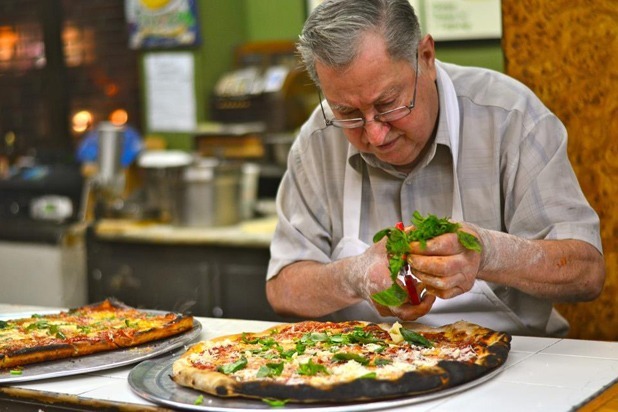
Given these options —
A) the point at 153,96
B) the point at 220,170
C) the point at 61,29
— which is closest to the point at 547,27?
the point at 220,170

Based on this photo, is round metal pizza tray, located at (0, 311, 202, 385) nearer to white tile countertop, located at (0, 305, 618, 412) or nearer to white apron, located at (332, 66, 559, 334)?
white tile countertop, located at (0, 305, 618, 412)

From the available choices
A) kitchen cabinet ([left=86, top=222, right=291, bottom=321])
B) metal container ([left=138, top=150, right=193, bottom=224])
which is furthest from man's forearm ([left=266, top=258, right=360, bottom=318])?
metal container ([left=138, top=150, right=193, bottom=224])

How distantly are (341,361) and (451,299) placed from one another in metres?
0.73

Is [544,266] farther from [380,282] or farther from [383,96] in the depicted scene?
[383,96]

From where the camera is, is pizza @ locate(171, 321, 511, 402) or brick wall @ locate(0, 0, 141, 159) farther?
brick wall @ locate(0, 0, 141, 159)

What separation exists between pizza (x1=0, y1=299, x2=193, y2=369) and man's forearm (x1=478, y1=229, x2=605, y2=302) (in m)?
0.86

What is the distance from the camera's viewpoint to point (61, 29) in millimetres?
8328

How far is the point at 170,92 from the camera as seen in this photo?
7.90m

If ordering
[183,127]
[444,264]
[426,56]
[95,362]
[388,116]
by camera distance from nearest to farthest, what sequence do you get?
[444,264]
[95,362]
[388,116]
[426,56]
[183,127]

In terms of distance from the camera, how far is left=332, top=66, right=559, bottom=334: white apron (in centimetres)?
284

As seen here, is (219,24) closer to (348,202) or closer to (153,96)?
(153,96)

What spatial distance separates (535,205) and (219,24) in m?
5.42

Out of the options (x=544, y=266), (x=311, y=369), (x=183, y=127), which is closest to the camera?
(x=311, y=369)

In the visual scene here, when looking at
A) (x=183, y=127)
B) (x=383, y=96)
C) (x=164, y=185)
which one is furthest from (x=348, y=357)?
(x=183, y=127)
